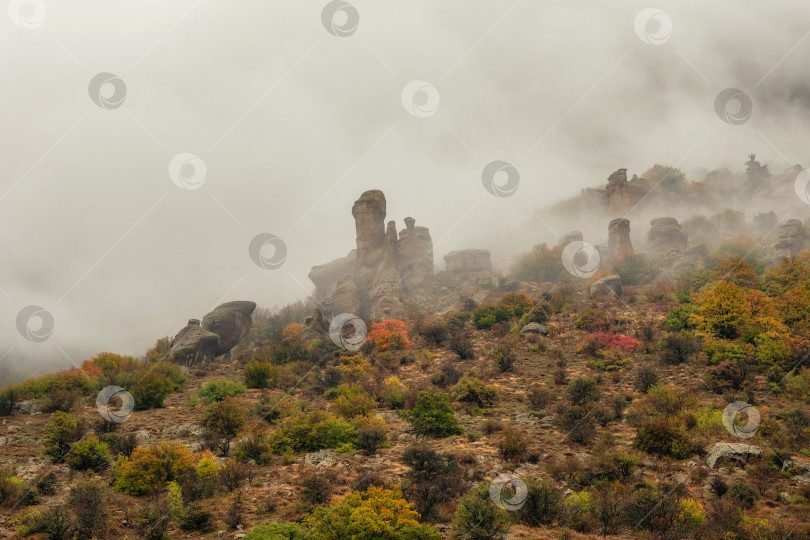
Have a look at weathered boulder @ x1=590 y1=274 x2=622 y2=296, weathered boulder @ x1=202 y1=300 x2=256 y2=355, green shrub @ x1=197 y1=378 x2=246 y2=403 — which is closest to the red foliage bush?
weathered boulder @ x1=590 y1=274 x2=622 y2=296

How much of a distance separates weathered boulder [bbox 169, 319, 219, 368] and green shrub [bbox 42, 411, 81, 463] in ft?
65.7

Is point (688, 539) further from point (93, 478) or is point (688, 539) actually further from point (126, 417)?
point (126, 417)

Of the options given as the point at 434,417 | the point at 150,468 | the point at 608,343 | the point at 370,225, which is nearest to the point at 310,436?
the point at 434,417

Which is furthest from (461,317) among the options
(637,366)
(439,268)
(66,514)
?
(439,268)

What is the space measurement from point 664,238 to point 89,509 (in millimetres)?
64010

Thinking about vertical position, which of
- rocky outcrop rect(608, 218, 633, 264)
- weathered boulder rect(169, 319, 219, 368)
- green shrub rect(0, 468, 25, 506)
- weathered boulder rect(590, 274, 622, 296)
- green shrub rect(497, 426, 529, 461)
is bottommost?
green shrub rect(497, 426, 529, 461)

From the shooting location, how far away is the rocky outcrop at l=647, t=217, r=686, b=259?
58.6 metres

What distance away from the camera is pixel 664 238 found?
59344mm

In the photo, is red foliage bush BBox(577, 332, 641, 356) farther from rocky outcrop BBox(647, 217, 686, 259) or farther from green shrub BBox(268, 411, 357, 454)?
rocky outcrop BBox(647, 217, 686, 259)

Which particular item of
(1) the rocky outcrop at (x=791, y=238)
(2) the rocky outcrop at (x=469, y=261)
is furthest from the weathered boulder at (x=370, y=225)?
(1) the rocky outcrop at (x=791, y=238)

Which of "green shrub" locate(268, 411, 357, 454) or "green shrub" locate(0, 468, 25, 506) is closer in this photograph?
"green shrub" locate(0, 468, 25, 506)

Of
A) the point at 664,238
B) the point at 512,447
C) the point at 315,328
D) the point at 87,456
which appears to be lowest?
the point at 512,447

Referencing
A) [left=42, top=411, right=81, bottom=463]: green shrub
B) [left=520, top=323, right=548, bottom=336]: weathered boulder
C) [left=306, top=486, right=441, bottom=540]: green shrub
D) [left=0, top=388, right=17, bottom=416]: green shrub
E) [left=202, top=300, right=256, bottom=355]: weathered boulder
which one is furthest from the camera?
[left=202, top=300, right=256, bottom=355]: weathered boulder

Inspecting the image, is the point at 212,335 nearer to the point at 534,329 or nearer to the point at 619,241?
the point at 534,329
